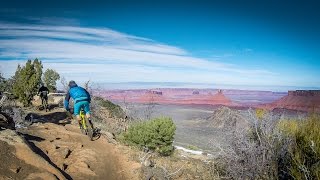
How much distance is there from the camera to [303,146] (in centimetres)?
1045

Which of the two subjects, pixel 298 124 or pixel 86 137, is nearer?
pixel 298 124

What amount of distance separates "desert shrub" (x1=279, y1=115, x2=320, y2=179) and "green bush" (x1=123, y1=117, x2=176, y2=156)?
7.95 m

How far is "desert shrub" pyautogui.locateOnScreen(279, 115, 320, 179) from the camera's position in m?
9.47

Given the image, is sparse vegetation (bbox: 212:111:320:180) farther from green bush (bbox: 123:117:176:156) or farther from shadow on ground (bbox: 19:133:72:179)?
green bush (bbox: 123:117:176:156)

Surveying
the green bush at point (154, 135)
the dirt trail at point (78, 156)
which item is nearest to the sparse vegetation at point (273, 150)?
the dirt trail at point (78, 156)

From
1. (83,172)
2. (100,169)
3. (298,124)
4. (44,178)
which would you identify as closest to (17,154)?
(44,178)

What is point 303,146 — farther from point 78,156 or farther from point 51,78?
point 51,78

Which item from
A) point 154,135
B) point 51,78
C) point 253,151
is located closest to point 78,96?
point 253,151

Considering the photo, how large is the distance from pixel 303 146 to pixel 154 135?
973 centimetres

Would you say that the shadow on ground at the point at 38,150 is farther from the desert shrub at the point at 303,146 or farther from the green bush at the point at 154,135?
the desert shrub at the point at 303,146

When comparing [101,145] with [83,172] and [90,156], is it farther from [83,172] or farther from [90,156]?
[83,172]

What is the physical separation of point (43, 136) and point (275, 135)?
848cm

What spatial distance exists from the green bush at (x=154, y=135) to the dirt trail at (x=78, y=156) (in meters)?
4.15

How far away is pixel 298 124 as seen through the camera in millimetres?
11602
